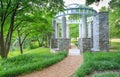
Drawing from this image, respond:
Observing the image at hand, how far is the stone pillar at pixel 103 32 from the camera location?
15.2 meters

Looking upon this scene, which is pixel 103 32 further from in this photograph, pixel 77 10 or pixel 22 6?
pixel 22 6

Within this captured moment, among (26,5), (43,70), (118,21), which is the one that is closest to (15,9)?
(26,5)

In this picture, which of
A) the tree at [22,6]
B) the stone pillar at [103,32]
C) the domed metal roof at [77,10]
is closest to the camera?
the tree at [22,6]

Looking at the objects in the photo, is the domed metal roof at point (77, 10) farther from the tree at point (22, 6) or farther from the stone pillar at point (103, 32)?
the tree at point (22, 6)

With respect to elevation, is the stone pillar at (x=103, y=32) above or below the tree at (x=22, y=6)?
below

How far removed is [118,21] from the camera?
1945 centimetres

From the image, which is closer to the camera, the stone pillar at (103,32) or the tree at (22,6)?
the tree at (22,6)

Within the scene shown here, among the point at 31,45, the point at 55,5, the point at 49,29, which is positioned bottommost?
the point at 31,45

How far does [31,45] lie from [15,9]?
784 inches

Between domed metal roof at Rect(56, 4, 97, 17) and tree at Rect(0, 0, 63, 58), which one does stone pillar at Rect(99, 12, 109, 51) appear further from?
tree at Rect(0, 0, 63, 58)

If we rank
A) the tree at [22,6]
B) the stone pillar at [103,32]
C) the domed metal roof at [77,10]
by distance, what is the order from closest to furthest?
the tree at [22,6], the stone pillar at [103,32], the domed metal roof at [77,10]

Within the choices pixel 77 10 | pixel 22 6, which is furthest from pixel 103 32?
pixel 22 6

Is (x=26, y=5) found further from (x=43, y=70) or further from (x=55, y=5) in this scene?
(x=43, y=70)

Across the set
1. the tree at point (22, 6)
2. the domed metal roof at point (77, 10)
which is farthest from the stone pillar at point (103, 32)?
the tree at point (22, 6)
